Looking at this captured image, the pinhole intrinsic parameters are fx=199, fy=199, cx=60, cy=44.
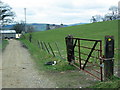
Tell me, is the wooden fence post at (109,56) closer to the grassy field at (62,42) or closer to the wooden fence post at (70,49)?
the grassy field at (62,42)

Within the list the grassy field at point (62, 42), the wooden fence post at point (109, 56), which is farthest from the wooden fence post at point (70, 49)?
the wooden fence post at point (109, 56)

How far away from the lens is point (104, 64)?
6.21 meters

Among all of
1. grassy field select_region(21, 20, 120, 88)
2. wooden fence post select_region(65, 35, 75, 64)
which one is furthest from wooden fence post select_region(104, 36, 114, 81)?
wooden fence post select_region(65, 35, 75, 64)

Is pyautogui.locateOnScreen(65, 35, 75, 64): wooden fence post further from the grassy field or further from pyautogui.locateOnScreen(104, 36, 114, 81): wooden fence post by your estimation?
pyautogui.locateOnScreen(104, 36, 114, 81): wooden fence post

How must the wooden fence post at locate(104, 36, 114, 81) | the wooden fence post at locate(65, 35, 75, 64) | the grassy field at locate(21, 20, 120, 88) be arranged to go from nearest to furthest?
the wooden fence post at locate(104, 36, 114, 81) < the grassy field at locate(21, 20, 120, 88) < the wooden fence post at locate(65, 35, 75, 64)

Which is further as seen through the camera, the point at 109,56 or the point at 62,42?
the point at 62,42

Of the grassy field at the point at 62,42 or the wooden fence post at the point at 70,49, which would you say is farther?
the wooden fence post at the point at 70,49

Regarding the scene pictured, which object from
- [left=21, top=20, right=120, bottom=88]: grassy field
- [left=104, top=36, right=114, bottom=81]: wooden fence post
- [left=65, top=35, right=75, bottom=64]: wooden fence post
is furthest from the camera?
[left=65, top=35, right=75, bottom=64]: wooden fence post

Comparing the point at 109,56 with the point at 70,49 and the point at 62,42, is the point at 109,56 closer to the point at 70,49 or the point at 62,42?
the point at 70,49

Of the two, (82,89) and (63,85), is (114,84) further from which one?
(63,85)

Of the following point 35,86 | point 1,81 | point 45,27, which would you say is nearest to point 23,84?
point 35,86

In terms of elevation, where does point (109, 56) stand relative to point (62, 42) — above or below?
above

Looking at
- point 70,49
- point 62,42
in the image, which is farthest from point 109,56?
point 62,42

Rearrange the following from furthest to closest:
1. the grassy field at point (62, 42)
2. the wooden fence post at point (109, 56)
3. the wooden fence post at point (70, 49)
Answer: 1. the wooden fence post at point (70, 49)
2. the grassy field at point (62, 42)
3. the wooden fence post at point (109, 56)
